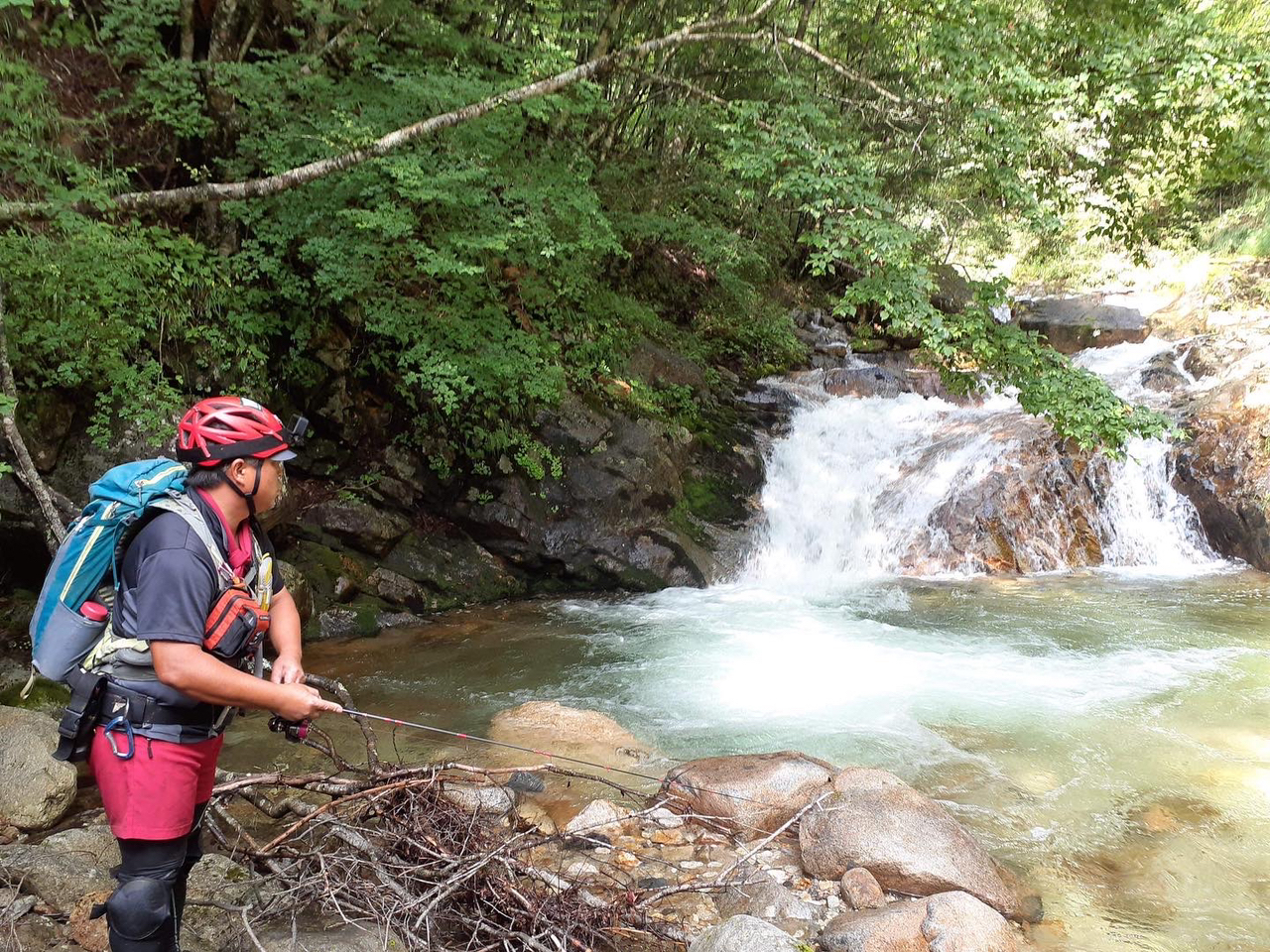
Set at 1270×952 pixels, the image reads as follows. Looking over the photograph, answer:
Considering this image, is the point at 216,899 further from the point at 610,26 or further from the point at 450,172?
the point at 610,26

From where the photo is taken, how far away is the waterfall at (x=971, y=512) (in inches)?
410

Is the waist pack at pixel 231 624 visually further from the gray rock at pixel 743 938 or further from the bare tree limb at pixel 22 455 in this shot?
the bare tree limb at pixel 22 455

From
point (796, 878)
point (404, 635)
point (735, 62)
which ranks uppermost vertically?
point (735, 62)

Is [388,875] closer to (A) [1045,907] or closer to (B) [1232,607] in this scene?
(A) [1045,907]

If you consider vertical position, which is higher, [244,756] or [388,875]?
[388,875]

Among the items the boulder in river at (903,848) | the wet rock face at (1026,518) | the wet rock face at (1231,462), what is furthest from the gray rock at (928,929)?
the wet rock face at (1231,462)

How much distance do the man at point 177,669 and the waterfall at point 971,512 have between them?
8571mm

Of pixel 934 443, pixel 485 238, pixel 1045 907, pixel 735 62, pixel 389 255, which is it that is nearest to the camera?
pixel 1045 907

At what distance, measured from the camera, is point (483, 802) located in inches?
150

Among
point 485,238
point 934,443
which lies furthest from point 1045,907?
point 934,443

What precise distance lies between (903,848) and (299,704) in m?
2.75

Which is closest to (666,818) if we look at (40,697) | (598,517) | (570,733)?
(570,733)

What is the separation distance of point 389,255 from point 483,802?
17.0 feet

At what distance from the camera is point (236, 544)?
2.22 m
